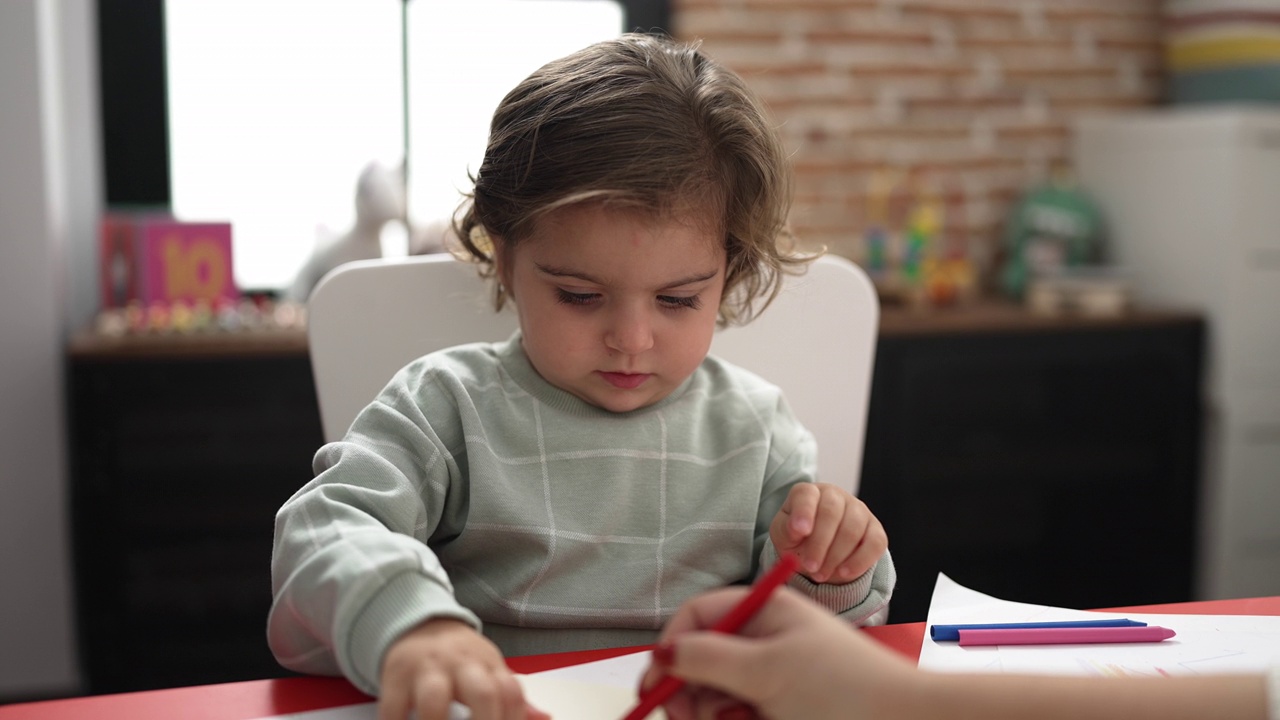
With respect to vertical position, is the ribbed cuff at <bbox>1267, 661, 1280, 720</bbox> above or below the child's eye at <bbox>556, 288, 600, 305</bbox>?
below

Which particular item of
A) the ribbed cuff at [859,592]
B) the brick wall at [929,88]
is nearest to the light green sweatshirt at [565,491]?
the ribbed cuff at [859,592]

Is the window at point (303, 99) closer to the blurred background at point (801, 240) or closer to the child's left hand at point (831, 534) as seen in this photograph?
the blurred background at point (801, 240)

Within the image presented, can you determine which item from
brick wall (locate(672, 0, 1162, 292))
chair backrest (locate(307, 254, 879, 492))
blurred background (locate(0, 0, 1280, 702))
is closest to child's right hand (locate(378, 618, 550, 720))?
chair backrest (locate(307, 254, 879, 492))

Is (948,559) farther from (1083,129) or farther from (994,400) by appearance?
(1083,129)

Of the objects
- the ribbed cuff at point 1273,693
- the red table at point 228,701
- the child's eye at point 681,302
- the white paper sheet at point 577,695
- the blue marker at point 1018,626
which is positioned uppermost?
the child's eye at point 681,302

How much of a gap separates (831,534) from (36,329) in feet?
5.33

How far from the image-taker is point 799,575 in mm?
789

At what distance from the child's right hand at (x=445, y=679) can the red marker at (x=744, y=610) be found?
0.21 ft

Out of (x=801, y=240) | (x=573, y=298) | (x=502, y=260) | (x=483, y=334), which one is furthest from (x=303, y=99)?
(x=573, y=298)

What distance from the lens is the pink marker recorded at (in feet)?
2.26

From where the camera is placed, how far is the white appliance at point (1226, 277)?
2.27 meters

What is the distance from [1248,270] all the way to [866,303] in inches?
62.8

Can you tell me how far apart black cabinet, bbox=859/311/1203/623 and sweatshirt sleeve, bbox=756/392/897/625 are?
1264mm

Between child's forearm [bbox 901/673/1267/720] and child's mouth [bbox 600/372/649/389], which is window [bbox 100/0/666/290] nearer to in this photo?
child's mouth [bbox 600/372/649/389]
